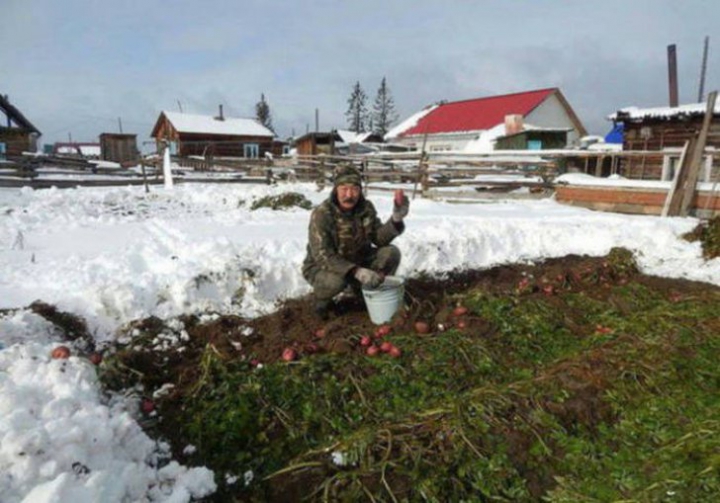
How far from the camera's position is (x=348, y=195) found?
4355 mm

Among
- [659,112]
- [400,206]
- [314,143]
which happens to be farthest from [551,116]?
[400,206]

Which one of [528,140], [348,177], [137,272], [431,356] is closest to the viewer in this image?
[431,356]

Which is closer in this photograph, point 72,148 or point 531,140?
point 531,140

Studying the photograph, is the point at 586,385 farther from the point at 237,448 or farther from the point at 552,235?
the point at 552,235

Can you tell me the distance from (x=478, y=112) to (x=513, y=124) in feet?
14.3

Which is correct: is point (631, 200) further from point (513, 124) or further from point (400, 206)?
point (513, 124)

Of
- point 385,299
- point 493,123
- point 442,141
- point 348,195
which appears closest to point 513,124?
point 493,123

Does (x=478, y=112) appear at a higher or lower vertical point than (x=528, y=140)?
higher

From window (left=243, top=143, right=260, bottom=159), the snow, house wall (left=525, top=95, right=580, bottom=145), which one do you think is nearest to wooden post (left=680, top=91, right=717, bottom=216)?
the snow

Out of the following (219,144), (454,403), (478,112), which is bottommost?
(454,403)

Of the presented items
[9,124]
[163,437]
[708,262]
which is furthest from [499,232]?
[9,124]

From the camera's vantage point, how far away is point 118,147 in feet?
120

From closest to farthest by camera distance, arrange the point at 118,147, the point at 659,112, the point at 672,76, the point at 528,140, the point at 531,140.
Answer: the point at 659,112 < the point at 672,76 < the point at 528,140 < the point at 531,140 < the point at 118,147

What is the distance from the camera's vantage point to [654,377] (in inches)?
123
